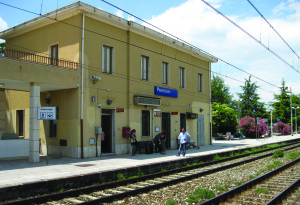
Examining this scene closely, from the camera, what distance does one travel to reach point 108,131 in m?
17.9

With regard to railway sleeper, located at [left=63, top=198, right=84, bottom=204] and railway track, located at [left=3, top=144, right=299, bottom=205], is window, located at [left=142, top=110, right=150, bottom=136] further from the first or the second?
railway sleeper, located at [left=63, top=198, right=84, bottom=204]

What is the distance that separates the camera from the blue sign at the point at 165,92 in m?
20.9

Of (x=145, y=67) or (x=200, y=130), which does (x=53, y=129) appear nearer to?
(x=145, y=67)

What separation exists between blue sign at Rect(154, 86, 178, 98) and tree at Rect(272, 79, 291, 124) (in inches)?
2052

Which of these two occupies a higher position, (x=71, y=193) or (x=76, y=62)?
(x=76, y=62)

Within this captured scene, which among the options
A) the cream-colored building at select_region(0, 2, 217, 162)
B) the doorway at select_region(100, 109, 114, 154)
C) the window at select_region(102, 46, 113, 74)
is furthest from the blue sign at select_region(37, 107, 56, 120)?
the window at select_region(102, 46, 113, 74)

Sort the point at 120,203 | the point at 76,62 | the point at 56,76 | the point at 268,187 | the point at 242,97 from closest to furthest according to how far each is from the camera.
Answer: the point at 120,203
the point at 268,187
the point at 56,76
the point at 76,62
the point at 242,97

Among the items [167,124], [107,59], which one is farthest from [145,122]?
[107,59]

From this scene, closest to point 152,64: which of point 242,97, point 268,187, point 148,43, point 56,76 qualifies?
point 148,43

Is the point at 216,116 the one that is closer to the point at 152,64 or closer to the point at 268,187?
the point at 152,64

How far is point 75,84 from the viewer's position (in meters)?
15.7

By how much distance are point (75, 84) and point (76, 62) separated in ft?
4.09

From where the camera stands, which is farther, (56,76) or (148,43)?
(148,43)

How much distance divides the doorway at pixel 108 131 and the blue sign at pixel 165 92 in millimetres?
4359
